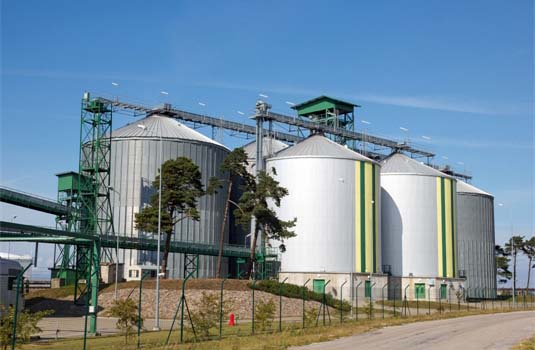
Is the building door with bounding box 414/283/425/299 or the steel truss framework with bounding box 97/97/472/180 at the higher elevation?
the steel truss framework with bounding box 97/97/472/180

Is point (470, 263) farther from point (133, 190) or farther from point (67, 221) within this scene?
point (67, 221)

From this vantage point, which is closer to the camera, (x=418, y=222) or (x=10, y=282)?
(x=10, y=282)

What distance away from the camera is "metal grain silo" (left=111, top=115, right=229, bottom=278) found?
8656cm

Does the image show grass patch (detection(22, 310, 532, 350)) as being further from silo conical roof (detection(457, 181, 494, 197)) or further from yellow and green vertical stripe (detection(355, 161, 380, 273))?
silo conical roof (detection(457, 181, 494, 197))

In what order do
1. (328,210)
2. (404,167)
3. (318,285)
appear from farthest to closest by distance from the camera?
(404,167), (328,210), (318,285)

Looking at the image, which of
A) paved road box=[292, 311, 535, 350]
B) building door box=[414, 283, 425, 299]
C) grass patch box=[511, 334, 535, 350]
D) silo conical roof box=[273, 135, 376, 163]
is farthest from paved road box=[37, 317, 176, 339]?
building door box=[414, 283, 425, 299]

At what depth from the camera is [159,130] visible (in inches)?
3548

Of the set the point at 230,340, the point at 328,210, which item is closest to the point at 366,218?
the point at 328,210

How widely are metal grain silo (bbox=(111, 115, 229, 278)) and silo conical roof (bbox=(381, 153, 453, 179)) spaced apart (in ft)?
87.5

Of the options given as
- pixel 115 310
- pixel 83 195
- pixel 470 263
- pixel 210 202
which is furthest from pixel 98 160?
pixel 470 263

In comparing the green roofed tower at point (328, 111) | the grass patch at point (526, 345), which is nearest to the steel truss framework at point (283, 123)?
the green roofed tower at point (328, 111)

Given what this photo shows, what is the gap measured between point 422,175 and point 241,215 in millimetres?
38179

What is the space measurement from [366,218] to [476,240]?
36094 mm

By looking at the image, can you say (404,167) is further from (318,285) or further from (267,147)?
(318,285)
